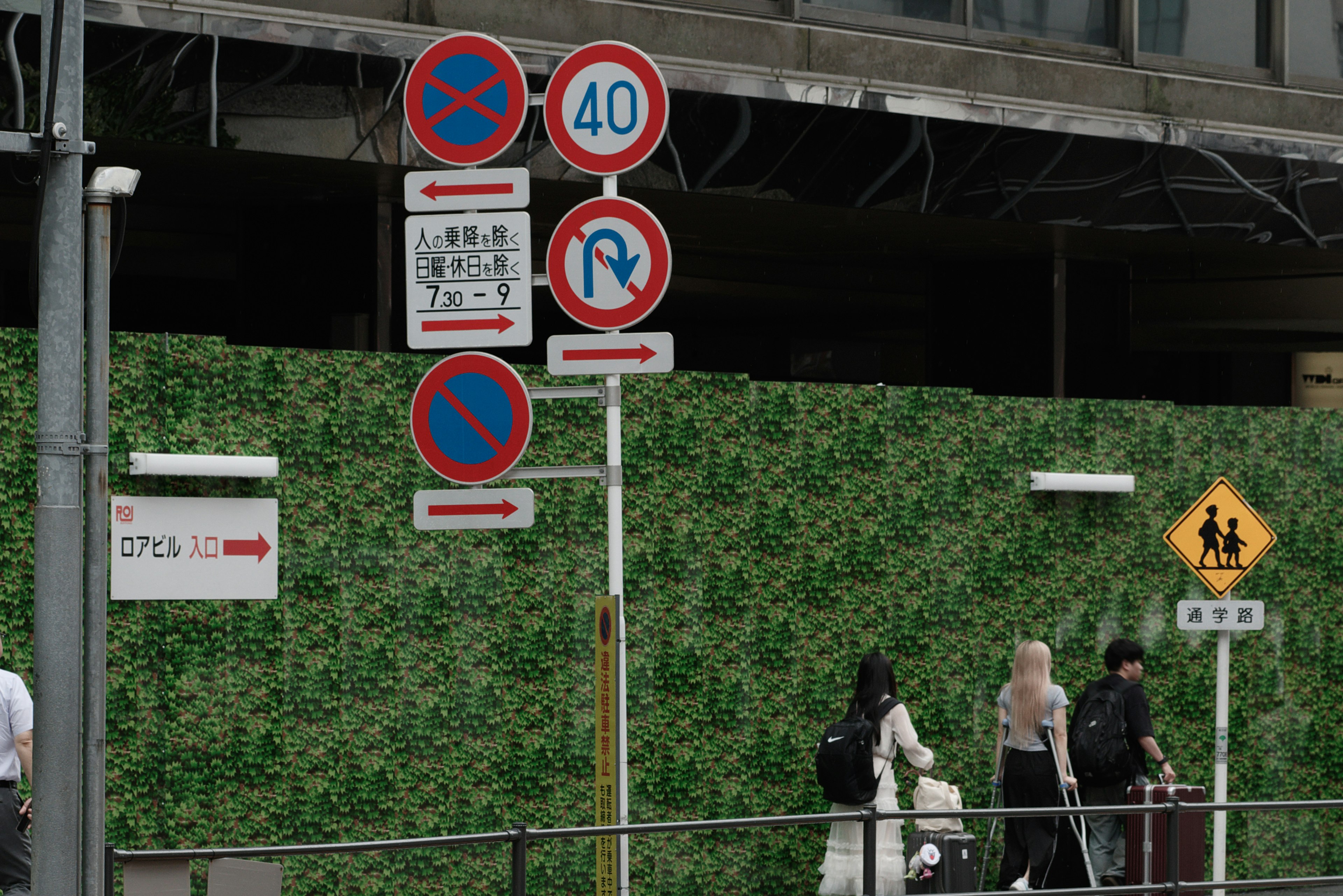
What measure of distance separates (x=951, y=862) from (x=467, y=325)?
4.90 meters

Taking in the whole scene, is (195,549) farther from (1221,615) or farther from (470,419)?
(1221,615)

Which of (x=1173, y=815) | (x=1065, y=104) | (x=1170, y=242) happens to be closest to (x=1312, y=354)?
(x=1170, y=242)

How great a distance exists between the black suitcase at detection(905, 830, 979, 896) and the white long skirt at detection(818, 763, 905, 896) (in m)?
0.20

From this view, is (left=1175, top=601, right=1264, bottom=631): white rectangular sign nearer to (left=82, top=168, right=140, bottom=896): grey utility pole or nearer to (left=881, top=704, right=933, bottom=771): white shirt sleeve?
(left=881, top=704, right=933, bottom=771): white shirt sleeve

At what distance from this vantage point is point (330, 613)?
10.7m

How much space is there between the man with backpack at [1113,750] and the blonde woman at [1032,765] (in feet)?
0.55

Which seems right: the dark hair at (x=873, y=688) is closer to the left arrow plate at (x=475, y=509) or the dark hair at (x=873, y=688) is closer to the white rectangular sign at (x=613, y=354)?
the left arrow plate at (x=475, y=509)

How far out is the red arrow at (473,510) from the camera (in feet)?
28.9

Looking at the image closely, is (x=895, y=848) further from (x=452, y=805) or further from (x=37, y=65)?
(x=37, y=65)

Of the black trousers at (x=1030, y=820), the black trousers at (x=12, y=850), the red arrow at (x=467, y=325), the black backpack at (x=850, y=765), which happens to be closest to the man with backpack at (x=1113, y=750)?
the black trousers at (x=1030, y=820)

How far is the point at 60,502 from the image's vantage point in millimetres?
7418

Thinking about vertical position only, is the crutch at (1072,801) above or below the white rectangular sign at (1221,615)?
below

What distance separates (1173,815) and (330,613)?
4645mm

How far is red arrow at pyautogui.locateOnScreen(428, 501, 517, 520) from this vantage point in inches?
346
